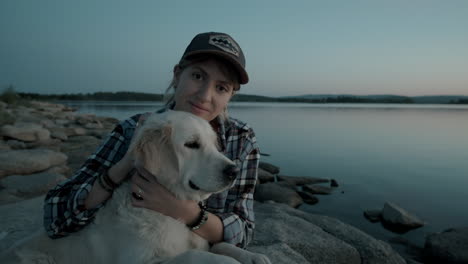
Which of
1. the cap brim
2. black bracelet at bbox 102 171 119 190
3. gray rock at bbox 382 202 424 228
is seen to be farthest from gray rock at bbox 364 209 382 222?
black bracelet at bbox 102 171 119 190

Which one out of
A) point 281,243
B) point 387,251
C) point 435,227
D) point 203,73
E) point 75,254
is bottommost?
point 435,227

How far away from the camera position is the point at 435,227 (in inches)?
281

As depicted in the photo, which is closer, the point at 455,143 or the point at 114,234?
the point at 114,234

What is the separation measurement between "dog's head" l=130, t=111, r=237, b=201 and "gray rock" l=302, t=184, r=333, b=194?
7.35 m

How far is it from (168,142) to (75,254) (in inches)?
42.7

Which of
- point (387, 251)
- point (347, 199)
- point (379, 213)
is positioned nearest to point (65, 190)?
point (387, 251)

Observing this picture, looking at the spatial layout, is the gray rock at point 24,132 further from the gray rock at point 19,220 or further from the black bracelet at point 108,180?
the black bracelet at point 108,180

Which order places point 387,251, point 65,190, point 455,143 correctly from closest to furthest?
1. point 65,190
2. point 387,251
3. point 455,143

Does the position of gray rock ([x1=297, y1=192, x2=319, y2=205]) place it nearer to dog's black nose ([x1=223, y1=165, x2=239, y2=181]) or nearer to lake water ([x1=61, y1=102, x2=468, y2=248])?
lake water ([x1=61, y1=102, x2=468, y2=248])

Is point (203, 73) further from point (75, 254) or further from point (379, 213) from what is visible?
point (379, 213)

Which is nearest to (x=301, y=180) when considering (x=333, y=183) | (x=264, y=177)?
(x=333, y=183)

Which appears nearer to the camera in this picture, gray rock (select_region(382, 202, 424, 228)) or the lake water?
gray rock (select_region(382, 202, 424, 228))

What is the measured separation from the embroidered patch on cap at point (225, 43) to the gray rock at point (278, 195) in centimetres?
596

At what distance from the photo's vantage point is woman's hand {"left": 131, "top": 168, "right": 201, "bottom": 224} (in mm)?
2160
